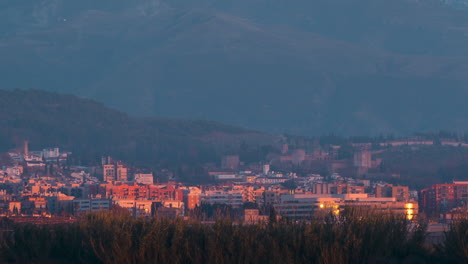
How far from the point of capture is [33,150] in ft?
618

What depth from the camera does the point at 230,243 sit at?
1152 inches

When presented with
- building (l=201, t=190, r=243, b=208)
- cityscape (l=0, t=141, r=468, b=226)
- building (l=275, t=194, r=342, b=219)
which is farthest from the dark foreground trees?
building (l=201, t=190, r=243, b=208)

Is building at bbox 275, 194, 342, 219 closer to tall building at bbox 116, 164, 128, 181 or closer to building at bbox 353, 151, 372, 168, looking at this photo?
tall building at bbox 116, 164, 128, 181

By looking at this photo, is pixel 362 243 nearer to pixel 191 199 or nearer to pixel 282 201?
pixel 282 201

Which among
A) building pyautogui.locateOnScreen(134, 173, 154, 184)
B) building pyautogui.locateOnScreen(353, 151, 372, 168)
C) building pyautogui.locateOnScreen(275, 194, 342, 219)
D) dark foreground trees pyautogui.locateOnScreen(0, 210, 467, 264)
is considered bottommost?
dark foreground trees pyautogui.locateOnScreen(0, 210, 467, 264)

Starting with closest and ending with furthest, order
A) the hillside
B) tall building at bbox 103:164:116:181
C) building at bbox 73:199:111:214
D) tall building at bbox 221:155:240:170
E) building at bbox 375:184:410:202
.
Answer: building at bbox 73:199:111:214
building at bbox 375:184:410:202
tall building at bbox 103:164:116:181
tall building at bbox 221:155:240:170
the hillside

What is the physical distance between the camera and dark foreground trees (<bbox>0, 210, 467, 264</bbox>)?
29.0 m

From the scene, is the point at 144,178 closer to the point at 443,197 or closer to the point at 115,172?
the point at 115,172

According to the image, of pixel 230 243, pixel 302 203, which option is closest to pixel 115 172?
A: pixel 302 203

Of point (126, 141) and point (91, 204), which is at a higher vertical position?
point (126, 141)

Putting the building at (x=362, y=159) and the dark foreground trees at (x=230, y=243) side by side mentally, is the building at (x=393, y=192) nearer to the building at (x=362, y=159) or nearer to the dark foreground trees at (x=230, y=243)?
the building at (x=362, y=159)

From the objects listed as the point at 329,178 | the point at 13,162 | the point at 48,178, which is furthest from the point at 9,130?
the point at 329,178

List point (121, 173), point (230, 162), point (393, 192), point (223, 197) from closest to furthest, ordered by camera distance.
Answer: point (393, 192) → point (223, 197) → point (121, 173) → point (230, 162)

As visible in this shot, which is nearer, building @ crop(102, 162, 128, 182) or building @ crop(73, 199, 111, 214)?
building @ crop(73, 199, 111, 214)
